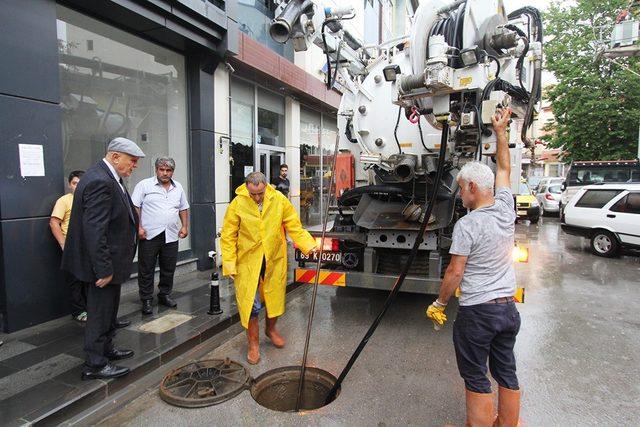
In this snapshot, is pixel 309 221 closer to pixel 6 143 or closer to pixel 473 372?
pixel 6 143

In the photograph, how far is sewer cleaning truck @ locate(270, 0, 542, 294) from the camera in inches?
141

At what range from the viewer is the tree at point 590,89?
17.6m

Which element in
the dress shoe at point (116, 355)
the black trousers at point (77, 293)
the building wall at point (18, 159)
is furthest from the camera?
the black trousers at point (77, 293)

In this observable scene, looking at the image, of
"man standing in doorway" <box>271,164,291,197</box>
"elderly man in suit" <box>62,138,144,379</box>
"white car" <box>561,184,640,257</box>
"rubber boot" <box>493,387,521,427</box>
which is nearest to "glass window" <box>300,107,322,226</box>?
"man standing in doorway" <box>271,164,291,197</box>

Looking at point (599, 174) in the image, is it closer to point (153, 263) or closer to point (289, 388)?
point (289, 388)

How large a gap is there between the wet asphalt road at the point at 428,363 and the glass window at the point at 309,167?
5174 mm

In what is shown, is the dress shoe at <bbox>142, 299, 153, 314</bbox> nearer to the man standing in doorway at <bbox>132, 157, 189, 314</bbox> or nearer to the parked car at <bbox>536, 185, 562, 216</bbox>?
the man standing in doorway at <bbox>132, 157, 189, 314</bbox>

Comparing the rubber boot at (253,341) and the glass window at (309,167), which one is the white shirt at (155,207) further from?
the glass window at (309,167)

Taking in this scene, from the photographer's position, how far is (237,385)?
3.45 metres

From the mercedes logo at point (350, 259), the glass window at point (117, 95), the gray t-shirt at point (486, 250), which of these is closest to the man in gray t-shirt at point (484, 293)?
the gray t-shirt at point (486, 250)

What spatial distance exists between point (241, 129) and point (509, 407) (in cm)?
703

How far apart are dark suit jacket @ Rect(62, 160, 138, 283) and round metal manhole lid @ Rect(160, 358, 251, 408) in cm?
99

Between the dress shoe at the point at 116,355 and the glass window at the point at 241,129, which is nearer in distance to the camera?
the dress shoe at the point at 116,355

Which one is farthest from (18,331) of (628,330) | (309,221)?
(309,221)
